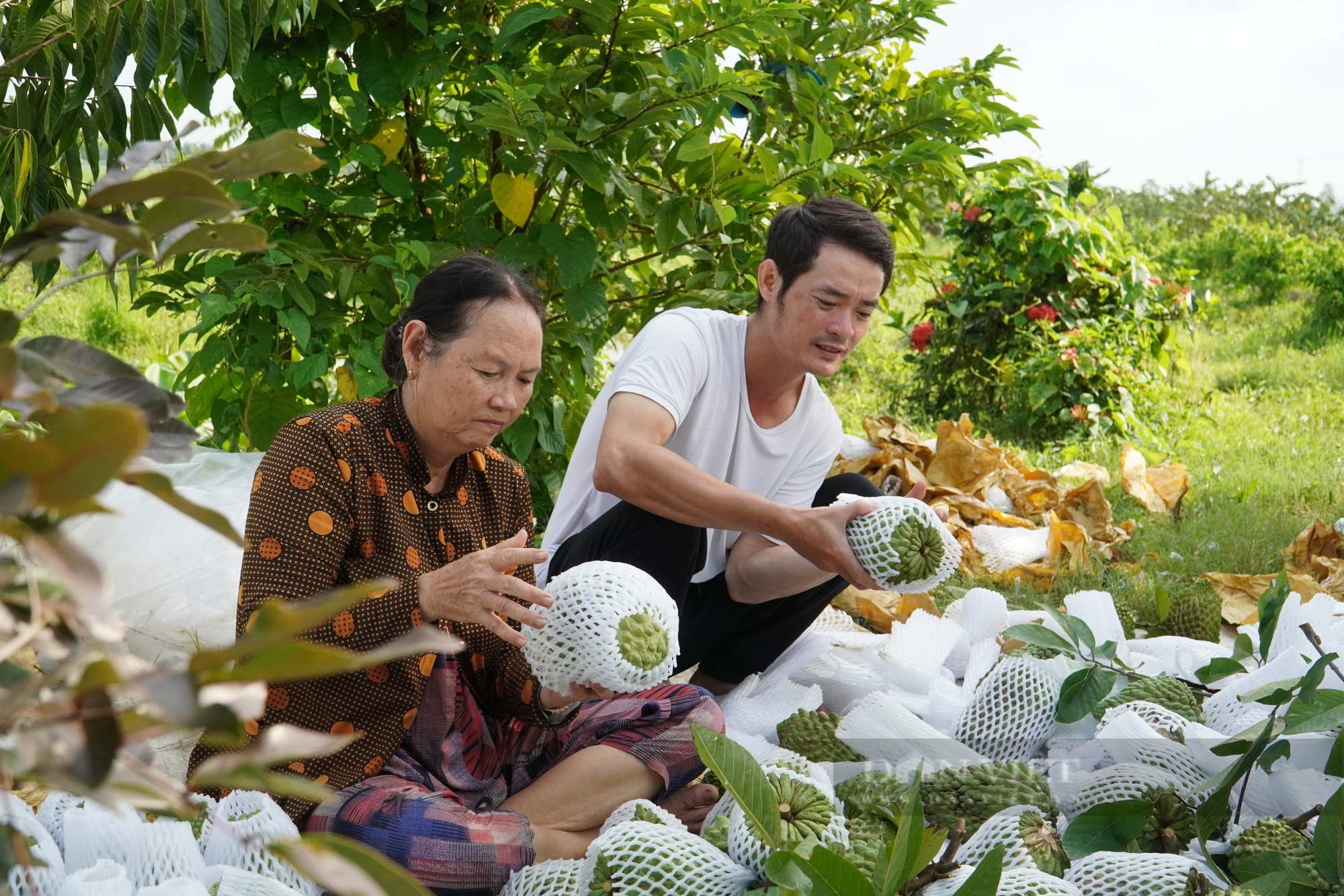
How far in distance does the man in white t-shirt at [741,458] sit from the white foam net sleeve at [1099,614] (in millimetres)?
555

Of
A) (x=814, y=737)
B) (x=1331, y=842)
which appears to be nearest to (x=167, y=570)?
(x=814, y=737)

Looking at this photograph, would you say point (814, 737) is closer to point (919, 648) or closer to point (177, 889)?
point (919, 648)

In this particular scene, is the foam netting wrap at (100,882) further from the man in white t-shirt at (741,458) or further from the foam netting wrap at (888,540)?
the foam netting wrap at (888,540)

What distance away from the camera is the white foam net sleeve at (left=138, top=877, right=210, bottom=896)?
1445 millimetres

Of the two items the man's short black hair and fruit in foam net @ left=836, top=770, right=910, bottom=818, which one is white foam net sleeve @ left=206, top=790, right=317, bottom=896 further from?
the man's short black hair

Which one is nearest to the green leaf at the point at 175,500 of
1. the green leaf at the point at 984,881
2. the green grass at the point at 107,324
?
the green leaf at the point at 984,881

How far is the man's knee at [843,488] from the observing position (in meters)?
2.85

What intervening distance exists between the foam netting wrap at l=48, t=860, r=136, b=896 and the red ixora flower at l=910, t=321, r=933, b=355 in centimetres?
513

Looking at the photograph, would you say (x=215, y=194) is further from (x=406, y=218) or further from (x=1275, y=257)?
(x=1275, y=257)

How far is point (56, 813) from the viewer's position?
1.73 metres

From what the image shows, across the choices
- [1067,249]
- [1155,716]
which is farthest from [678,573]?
[1067,249]

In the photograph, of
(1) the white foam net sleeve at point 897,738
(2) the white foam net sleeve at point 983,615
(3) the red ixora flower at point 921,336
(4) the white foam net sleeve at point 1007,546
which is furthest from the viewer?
(3) the red ixora flower at point 921,336

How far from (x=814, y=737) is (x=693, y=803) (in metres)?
0.29

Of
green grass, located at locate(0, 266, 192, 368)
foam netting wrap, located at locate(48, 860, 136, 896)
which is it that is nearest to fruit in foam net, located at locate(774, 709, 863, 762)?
foam netting wrap, located at locate(48, 860, 136, 896)
